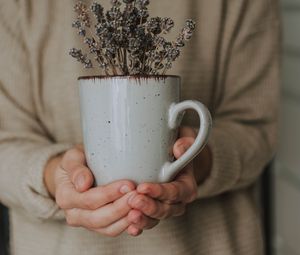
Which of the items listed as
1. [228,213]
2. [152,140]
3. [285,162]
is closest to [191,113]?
[228,213]

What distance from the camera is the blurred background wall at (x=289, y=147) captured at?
1089 millimetres

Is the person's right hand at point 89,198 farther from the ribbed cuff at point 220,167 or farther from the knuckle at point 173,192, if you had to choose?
the ribbed cuff at point 220,167

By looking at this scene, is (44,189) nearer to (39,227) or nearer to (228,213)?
(39,227)

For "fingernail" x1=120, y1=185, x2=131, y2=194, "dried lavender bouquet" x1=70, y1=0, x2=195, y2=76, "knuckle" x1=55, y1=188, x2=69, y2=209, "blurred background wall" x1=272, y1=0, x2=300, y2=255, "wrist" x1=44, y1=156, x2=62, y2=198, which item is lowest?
"blurred background wall" x1=272, y1=0, x2=300, y2=255

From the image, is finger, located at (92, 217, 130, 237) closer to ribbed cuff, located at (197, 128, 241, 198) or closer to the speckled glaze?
the speckled glaze

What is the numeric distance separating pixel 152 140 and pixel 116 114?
0.04 meters

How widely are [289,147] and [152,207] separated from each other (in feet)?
2.37

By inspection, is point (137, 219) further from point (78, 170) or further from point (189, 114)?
point (189, 114)

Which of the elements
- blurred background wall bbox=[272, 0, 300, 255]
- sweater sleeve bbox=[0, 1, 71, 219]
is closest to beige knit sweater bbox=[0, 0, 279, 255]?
sweater sleeve bbox=[0, 1, 71, 219]

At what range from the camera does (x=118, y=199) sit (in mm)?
486

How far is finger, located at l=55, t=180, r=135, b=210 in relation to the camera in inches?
18.9

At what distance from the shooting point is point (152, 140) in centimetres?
48

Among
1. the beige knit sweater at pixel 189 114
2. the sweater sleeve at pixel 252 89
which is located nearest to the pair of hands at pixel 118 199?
the beige knit sweater at pixel 189 114

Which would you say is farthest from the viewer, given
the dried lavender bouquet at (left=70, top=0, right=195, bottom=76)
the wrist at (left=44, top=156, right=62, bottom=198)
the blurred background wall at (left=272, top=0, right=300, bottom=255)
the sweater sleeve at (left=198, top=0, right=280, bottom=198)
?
the blurred background wall at (left=272, top=0, right=300, bottom=255)
